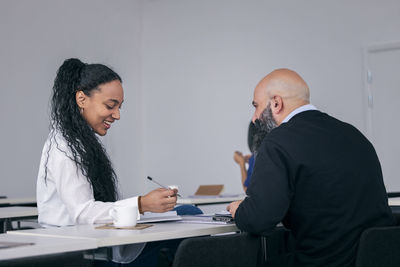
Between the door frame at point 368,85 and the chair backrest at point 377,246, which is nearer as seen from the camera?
the chair backrest at point 377,246

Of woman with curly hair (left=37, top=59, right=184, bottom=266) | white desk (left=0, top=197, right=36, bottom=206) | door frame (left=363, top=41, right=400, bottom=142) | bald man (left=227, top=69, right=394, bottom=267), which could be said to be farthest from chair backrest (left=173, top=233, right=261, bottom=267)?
door frame (left=363, top=41, right=400, bottom=142)

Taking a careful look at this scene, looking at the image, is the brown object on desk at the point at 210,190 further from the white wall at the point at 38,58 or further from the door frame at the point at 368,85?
the white wall at the point at 38,58

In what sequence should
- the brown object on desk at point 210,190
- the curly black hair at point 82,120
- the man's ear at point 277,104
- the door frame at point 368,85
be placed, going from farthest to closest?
the door frame at point 368,85 → the brown object on desk at point 210,190 → the curly black hair at point 82,120 → the man's ear at point 277,104

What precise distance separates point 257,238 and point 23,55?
5.49m

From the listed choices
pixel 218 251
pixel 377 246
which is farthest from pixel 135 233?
pixel 377 246

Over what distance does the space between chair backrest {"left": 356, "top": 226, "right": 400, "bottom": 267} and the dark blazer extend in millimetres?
101

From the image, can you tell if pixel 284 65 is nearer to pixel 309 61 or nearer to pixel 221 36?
pixel 309 61

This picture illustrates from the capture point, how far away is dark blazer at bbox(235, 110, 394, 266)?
1814 mm

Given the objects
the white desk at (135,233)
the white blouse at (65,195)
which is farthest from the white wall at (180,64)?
the white desk at (135,233)

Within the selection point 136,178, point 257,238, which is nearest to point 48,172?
point 257,238

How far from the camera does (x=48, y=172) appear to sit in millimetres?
2264

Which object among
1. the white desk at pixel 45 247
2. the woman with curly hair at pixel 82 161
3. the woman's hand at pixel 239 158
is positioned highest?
the woman with curly hair at pixel 82 161

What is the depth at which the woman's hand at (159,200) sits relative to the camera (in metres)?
2.10

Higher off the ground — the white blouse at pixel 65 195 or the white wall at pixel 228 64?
the white wall at pixel 228 64
